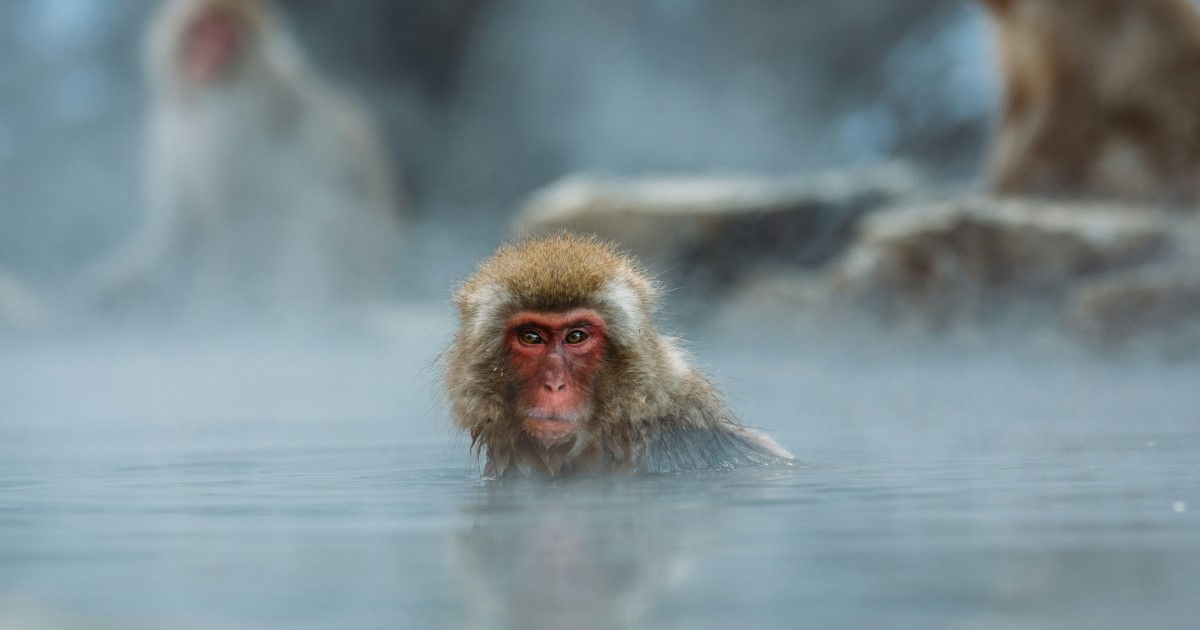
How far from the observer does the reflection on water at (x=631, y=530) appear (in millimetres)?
1365

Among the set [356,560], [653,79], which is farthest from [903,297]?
[653,79]

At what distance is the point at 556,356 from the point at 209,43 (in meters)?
10.2

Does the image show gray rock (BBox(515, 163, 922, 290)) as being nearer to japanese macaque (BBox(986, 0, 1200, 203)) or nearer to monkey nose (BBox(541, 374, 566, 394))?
japanese macaque (BBox(986, 0, 1200, 203))

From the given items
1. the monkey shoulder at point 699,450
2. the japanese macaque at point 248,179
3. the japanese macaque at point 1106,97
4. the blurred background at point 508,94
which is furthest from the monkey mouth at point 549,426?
the blurred background at point 508,94

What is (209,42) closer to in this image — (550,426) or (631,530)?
(550,426)

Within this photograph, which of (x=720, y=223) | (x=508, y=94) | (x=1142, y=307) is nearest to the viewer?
(x=1142, y=307)

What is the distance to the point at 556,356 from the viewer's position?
3004 mm

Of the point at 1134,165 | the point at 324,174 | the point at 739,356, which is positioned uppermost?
the point at 324,174

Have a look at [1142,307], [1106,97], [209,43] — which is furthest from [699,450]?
[209,43]

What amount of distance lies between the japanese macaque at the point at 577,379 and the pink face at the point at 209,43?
988 cm

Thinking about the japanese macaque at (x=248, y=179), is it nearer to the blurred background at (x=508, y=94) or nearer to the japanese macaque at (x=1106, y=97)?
the blurred background at (x=508, y=94)

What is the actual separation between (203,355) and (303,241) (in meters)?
1.78

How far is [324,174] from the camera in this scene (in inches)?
514

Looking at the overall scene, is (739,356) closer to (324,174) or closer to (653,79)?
(324,174)
